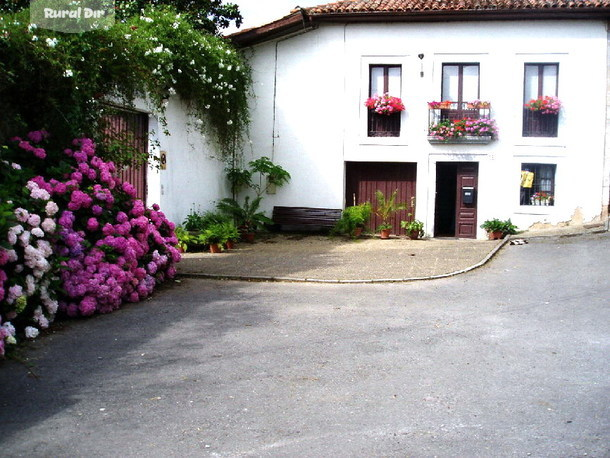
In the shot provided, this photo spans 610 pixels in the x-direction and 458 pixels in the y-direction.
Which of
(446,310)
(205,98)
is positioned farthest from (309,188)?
(446,310)

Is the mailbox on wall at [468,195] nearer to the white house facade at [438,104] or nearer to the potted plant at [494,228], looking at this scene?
the white house facade at [438,104]

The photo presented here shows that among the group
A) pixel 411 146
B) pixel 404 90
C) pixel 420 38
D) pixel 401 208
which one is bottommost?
pixel 401 208

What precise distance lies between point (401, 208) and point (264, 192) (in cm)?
391

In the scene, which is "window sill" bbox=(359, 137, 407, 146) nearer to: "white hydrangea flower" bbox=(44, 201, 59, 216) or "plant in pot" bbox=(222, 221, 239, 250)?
"plant in pot" bbox=(222, 221, 239, 250)

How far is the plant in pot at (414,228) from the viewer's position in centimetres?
1830

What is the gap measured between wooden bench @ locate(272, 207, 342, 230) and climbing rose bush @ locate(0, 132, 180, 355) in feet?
31.1

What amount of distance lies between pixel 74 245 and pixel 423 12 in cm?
1336

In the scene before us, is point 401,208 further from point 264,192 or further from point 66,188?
point 66,188

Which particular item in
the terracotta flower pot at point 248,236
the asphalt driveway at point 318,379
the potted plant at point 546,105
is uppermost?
the potted plant at point 546,105

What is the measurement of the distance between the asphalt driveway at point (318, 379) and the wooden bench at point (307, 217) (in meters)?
9.84

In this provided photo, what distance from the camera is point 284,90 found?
1917 cm

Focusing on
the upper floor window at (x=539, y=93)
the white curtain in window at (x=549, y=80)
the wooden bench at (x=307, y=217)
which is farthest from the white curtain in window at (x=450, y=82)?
the wooden bench at (x=307, y=217)

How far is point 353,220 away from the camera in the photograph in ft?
58.7

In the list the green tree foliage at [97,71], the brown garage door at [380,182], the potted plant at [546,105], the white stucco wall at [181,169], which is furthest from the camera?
the brown garage door at [380,182]
